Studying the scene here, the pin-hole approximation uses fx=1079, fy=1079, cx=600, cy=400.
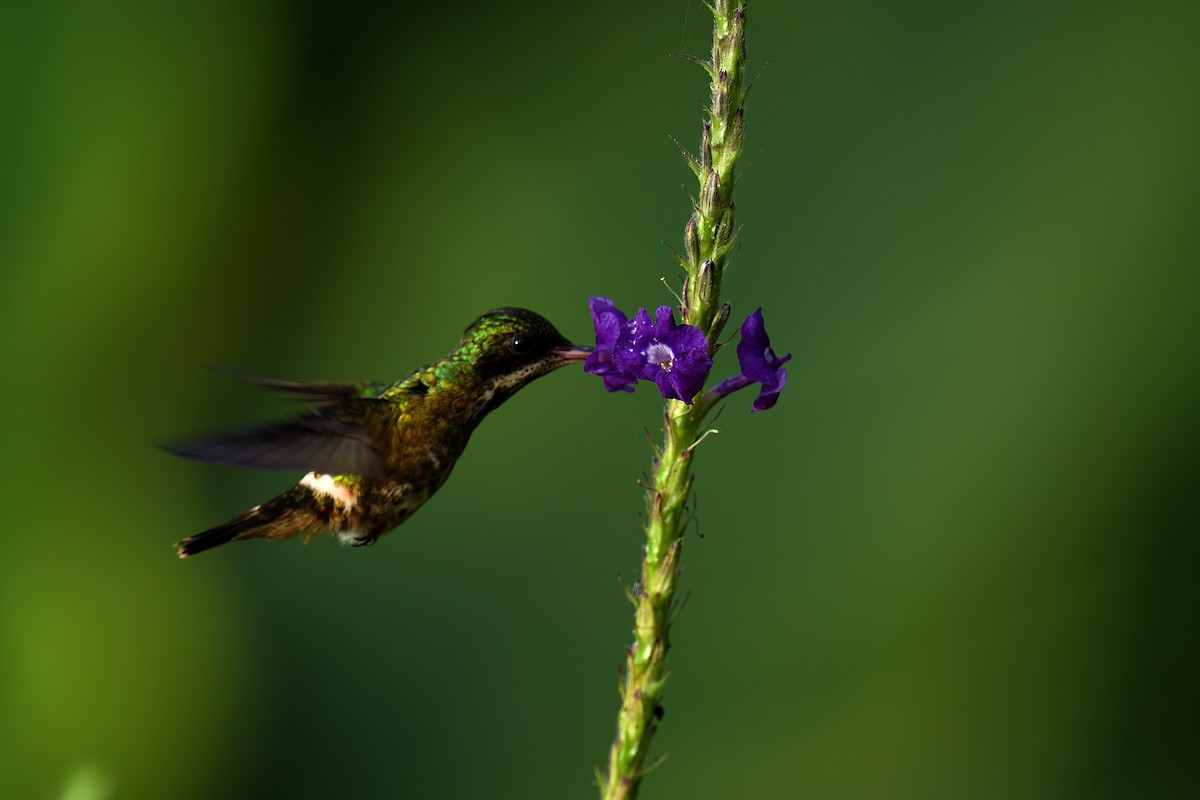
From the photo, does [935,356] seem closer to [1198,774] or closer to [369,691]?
[1198,774]

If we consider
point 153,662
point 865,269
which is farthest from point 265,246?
point 865,269

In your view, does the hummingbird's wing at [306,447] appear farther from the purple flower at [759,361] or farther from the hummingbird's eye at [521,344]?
the purple flower at [759,361]

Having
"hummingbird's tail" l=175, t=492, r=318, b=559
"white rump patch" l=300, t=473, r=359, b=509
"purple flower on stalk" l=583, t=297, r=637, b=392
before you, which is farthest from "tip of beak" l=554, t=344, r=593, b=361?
"hummingbird's tail" l=175, t=492, r=318, b=559

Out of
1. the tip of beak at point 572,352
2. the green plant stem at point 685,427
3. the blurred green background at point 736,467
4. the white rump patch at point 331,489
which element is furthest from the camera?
the blurred green background at point 736,467

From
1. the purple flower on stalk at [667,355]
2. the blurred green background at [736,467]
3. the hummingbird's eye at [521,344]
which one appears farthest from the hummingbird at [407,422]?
the blurred green background at [736,467]

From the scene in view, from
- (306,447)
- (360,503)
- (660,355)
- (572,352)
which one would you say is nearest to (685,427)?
(660,355)

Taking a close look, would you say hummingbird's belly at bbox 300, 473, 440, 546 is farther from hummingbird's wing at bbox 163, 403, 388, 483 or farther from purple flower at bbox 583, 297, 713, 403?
purple flower at bbox 583, 297, 713, 403
